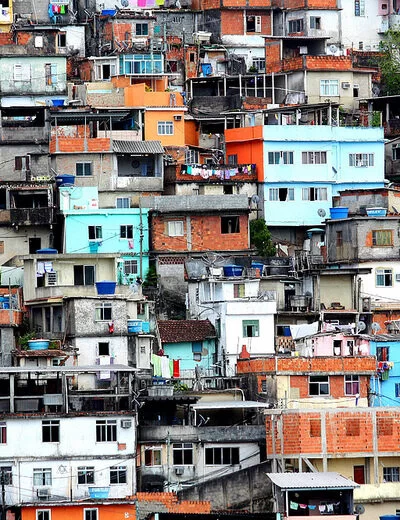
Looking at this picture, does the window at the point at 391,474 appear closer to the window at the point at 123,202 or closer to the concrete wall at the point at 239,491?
the concrete wall at the point at 239,491

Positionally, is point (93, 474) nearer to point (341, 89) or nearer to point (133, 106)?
point (133, 106)

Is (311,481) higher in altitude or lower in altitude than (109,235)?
lower

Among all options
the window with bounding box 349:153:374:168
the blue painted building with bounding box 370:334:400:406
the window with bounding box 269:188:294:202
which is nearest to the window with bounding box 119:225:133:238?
the window with bounding box 269:188:294:202

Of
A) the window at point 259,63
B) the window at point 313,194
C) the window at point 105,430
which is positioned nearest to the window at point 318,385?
the window at point 105,430

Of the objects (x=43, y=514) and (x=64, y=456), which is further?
(x=64, y=456)

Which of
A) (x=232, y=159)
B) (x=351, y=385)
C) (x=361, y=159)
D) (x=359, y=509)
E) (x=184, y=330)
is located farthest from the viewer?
(x=232, y=159)

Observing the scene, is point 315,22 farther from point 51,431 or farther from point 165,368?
point 51,431

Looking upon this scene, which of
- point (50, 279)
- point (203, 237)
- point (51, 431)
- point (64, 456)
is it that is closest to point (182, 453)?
point (64, 456)
